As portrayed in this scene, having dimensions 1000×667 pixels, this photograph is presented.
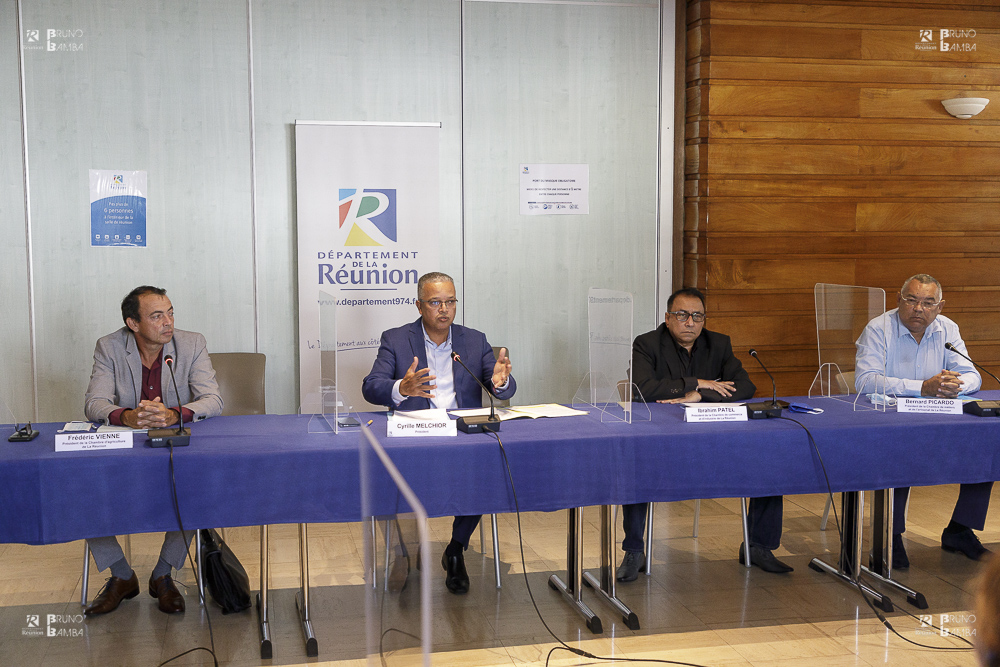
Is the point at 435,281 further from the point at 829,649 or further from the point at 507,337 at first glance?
the point at 829,649

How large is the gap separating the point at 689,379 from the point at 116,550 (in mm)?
2371

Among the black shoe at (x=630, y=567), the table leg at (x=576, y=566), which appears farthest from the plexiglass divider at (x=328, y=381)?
the black shoe at (x=630, y=567)

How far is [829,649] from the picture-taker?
2928 millimetres

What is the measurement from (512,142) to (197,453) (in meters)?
2.80

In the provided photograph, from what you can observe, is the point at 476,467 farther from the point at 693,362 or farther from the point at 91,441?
the point at 693,362

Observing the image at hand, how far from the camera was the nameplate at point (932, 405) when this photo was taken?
10.8ft

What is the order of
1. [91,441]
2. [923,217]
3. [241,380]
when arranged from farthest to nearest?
[923,217], [241,380], [91,441]

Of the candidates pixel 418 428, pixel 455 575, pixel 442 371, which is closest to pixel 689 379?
pixel 442 371

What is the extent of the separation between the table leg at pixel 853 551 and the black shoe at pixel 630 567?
79 cm

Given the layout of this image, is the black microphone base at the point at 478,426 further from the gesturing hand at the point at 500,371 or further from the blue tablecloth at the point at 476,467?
the gesturing hand at the point at 500,371

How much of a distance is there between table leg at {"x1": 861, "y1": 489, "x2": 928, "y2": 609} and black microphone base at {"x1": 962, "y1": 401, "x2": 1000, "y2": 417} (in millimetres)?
438

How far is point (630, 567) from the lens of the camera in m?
3.56

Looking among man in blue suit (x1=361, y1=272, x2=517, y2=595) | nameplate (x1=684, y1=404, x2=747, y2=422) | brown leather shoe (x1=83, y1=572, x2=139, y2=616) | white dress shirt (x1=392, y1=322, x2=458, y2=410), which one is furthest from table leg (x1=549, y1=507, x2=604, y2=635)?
brown leather shoe (x1=83, y1=572, x2=139, y2=616)

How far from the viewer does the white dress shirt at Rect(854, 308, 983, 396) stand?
3.60 m
